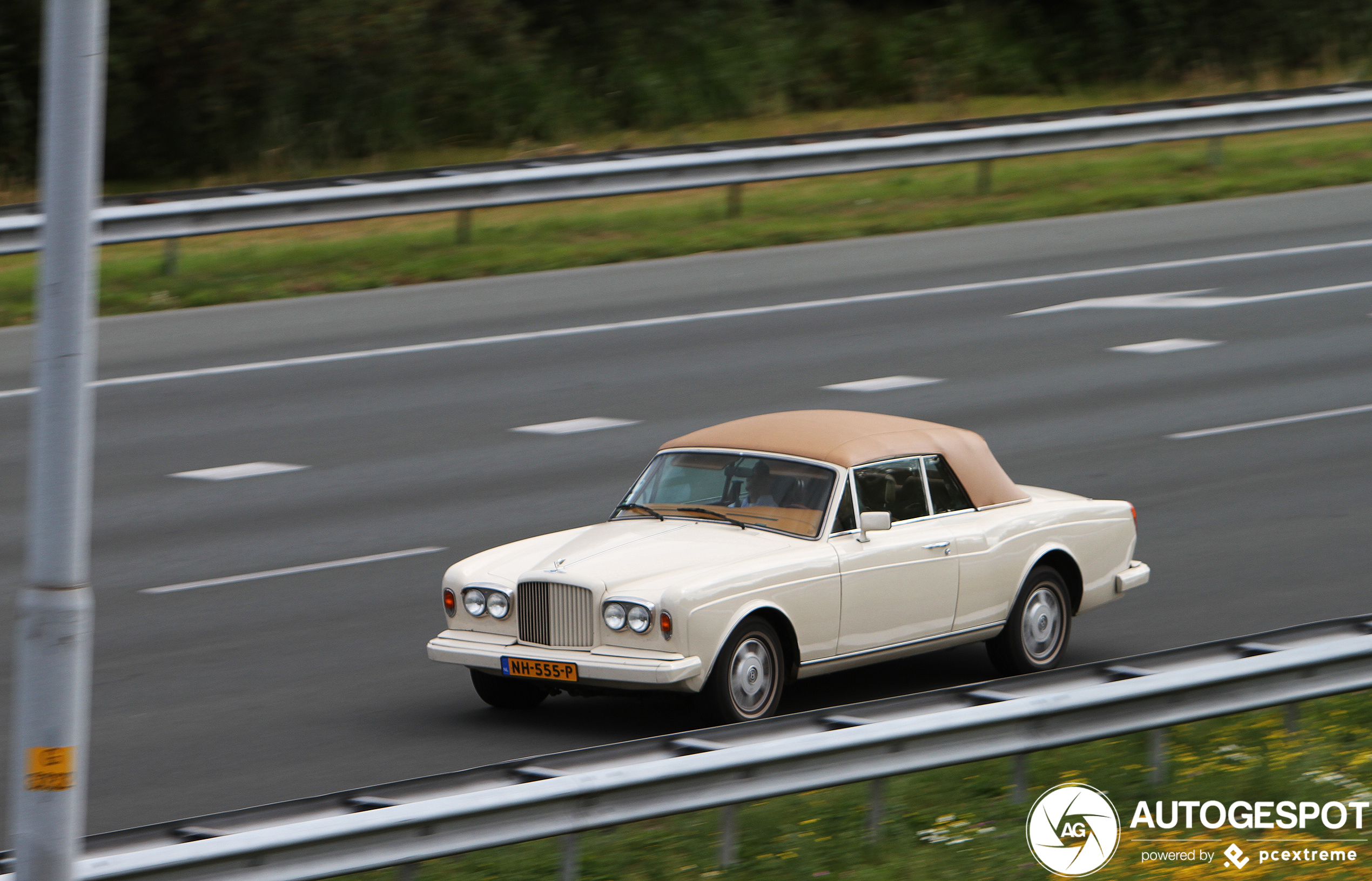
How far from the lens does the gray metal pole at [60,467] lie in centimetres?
519

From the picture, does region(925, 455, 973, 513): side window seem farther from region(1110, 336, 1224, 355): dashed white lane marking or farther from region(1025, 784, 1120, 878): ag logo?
region(1110, 336, 1224, 355): dashed white lane marking

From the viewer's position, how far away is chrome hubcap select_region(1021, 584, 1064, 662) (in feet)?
35.0

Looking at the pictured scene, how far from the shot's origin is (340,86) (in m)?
30.7

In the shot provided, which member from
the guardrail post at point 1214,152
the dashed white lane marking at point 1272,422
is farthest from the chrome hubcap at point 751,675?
the guardrail post at point 1214,152

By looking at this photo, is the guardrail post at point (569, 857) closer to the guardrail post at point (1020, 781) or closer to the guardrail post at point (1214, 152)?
the guardrail post at point (1020, 781)

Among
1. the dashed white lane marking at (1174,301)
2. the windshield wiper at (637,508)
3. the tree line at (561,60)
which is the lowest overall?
the windshield wiper at (637,508)

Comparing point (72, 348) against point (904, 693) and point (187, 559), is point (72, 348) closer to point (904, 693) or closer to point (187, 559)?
point (904, 693)

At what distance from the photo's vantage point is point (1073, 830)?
7.59 m

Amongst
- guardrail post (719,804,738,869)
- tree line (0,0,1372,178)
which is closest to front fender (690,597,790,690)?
guardrail post (719,804,738,869)

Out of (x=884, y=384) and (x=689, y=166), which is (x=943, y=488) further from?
(x=689, y=166)

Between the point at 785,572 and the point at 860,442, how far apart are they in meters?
1.16

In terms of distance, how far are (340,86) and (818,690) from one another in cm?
2217

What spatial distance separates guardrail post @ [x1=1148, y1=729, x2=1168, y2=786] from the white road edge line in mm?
9769

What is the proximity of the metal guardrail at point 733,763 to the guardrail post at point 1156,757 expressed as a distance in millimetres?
113
